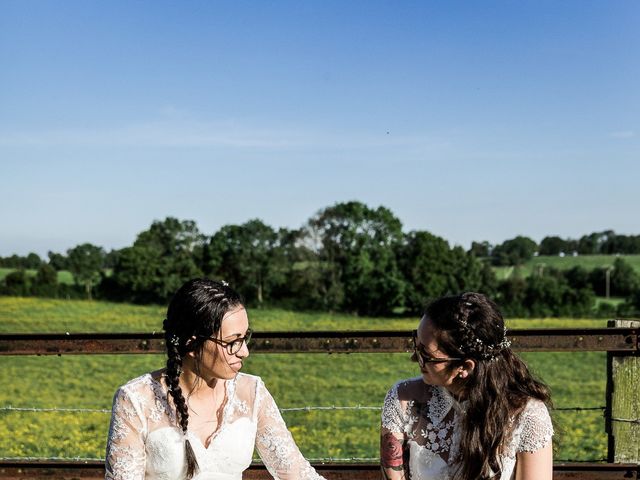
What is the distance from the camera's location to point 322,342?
15.4 feet

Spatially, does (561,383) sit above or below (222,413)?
below

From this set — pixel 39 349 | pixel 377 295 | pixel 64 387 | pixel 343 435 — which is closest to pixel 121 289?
pixel 377 295

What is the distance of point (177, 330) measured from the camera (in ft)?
→ 9.23

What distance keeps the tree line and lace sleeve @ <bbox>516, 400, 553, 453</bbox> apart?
49.3 meters

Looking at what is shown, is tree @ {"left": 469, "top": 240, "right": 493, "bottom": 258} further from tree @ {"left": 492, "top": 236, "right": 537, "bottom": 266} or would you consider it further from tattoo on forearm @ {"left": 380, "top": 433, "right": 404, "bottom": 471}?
tattoo on forearm @ {"left": 380, "top": 433, "right": 404, "bottom": 471}

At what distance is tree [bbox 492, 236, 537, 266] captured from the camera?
222 feet

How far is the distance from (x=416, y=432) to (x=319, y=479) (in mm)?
417

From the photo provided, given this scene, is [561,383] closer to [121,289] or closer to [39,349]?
[39,349]

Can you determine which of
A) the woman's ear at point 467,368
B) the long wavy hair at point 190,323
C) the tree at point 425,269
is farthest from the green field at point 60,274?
the woman's ear at point 467,368

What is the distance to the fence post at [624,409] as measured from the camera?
467cm

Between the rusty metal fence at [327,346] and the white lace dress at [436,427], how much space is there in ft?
5.09

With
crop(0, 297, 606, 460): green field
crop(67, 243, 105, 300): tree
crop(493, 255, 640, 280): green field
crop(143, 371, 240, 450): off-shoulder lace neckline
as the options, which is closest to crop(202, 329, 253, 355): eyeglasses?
crop(143, 371, 240, 450): off-shoulder lace neckline

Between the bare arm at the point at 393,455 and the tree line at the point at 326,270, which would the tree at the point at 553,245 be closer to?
the tree line at the point at 326,270

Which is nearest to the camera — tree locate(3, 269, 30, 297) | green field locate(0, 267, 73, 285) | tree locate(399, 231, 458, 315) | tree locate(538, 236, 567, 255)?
tree locate(3, 269, 30, 297)
